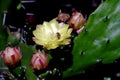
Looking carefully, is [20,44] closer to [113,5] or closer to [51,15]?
[113,5]

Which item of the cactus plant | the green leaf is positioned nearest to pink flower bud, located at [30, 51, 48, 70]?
the cactus plant

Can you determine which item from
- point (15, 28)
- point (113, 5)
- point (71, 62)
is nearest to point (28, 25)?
point (15, 28)

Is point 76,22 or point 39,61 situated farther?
point 76,22

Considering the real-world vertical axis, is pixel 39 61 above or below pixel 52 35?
below

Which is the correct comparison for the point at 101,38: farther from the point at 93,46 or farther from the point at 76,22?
the point at 76,22

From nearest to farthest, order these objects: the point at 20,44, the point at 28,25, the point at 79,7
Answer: the point at 20,44 < the point at 28,25 < the point at 79,7

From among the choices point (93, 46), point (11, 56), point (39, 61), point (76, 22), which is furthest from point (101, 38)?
point (11, 56)
